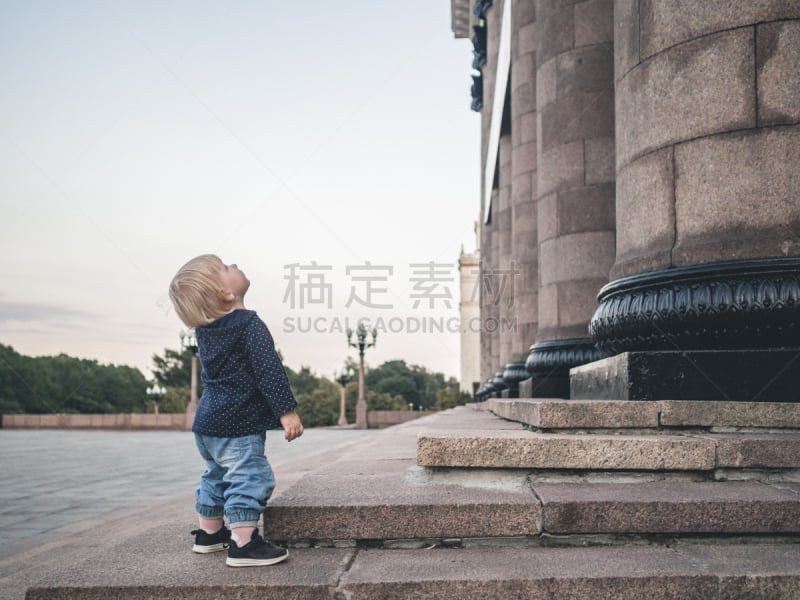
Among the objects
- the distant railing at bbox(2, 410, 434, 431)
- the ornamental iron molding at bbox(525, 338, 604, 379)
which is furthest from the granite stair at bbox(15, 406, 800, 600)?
the distant railing at bbox(2, 410, 434, 431)

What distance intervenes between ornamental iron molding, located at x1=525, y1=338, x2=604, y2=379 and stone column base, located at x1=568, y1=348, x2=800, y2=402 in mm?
3640

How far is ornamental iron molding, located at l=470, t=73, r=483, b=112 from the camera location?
30766 millimetres

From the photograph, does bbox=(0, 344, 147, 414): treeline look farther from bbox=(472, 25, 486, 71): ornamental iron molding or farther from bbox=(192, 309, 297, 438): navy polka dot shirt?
bbox=(192, 309, 297, 438): navy polka dot shirt

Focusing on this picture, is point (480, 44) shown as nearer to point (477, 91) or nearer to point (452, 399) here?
point (477, 91)

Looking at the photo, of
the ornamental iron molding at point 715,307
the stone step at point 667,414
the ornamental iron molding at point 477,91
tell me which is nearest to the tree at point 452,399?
the ornamental iron molding at point 477,91

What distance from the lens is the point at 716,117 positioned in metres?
4.06

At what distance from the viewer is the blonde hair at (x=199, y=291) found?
299 centimetres

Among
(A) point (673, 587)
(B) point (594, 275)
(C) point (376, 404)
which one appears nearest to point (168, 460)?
(B) point (594, 275)

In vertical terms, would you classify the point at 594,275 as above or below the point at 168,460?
above

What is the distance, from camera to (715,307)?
3.87 m

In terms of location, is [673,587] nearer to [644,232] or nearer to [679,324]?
[679,324]

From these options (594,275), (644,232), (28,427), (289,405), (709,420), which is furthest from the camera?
(28,427)

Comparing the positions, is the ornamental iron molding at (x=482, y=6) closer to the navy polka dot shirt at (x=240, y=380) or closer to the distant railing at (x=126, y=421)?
the navy polka dot shirt at (x=240, y=380)

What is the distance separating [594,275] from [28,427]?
132 ft
